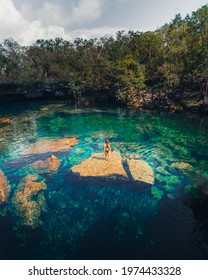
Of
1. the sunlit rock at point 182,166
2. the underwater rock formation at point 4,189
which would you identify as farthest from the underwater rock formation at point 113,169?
the underwater rock formation at point 4,189

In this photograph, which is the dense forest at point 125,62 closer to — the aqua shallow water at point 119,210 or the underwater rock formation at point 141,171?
the aqua shallow water at point 119,210

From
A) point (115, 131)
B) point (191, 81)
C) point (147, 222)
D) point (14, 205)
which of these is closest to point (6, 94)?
point (115, 131)

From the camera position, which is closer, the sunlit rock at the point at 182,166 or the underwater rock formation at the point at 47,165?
the sunlit rock at the point at 182,166

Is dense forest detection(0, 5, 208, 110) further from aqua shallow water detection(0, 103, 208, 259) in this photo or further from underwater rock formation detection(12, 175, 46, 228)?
underwater rock formation detection(12, 175, 46, 228)

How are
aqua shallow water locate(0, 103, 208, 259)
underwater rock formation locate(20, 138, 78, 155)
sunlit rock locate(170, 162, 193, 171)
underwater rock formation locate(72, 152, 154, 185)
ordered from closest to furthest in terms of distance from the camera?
aqua shallow water locate(0, 103, 208, 259), underwater rock formation locate(72, 152, 154, 185), sunlit rock locate(170, 162, 193, 171), underwater rock formation locate(20, 138, 78, 155)

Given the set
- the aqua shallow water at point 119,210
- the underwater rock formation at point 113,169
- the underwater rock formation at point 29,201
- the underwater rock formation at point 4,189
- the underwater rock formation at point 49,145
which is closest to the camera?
the aqua shallow water at point 119,210

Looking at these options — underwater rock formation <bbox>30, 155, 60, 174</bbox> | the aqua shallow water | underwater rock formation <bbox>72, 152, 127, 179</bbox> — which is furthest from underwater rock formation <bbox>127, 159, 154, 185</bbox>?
underwater rock formation <bbox>30, 155, 60, 174</bbox>

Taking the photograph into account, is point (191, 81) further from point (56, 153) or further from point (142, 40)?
point (56, 153)
